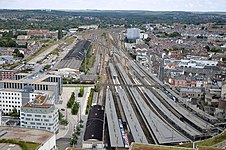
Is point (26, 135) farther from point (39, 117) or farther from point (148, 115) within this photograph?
point (148, 115)

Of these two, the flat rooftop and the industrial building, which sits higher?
the flat rooftop

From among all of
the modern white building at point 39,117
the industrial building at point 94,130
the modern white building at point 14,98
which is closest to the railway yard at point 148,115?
the industrial building at point 94,130

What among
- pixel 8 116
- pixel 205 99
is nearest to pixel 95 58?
pixel 205 99

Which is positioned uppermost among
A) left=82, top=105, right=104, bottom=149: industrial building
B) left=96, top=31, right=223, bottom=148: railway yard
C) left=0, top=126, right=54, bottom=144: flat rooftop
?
left=0, top=126, right=54, bottom=144: flat rooftop

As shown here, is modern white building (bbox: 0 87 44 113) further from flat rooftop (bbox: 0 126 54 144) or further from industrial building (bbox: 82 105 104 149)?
flat rooftop (bbox: 0 126 54 144)

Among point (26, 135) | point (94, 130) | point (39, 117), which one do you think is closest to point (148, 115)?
point (94, 130)

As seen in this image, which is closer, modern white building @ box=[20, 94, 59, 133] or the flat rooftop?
the flat rooftop

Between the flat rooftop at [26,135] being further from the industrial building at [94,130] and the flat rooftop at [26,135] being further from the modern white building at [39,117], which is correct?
the modern white building at [39,117]

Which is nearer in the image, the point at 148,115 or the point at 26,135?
the point at 26,135

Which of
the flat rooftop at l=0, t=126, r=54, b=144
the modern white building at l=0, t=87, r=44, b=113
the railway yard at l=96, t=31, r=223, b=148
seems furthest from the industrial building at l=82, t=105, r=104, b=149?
the modern white building at l=0, t=87, r=44, b=113
